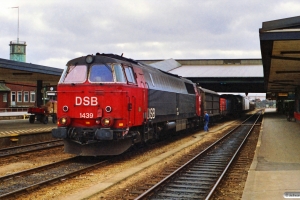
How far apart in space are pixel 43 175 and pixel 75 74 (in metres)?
3.65

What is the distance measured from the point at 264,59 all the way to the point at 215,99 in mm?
19468

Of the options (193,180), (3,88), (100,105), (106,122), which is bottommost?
(193,180)

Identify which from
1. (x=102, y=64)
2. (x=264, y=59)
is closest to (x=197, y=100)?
(x=264, y=59)

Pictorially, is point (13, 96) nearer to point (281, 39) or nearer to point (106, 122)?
point (106, 122)

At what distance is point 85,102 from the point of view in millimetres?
12562

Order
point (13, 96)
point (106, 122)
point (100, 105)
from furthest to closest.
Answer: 1. point (13, 96)
2. point (100, 105)
3. point (106, 122)

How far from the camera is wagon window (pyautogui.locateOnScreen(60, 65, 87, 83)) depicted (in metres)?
12.9

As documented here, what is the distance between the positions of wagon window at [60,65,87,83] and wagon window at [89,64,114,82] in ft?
0.97

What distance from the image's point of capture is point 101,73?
41.8 feet

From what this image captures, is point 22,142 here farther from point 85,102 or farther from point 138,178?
point 138,178

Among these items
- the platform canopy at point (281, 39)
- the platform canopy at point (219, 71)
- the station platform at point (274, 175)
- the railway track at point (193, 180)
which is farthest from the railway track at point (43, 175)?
the platform canopy at point (219, 71)

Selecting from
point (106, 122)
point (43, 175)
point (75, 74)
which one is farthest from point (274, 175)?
point (75, 74)

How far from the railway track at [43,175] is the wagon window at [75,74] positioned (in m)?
2.72

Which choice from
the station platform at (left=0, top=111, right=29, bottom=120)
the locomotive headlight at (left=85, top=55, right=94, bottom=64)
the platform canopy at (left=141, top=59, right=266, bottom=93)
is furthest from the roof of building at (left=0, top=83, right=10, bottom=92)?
the locomotive headlight at (left=85, top=55, right=94, bottom=64)
